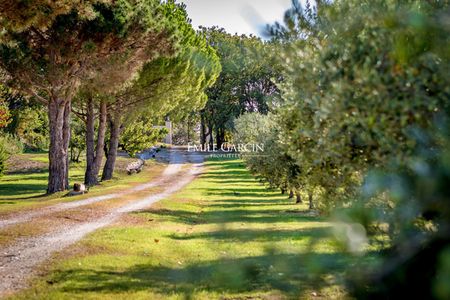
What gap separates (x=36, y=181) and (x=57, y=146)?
1679cm

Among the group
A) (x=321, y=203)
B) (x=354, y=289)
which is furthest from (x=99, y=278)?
(x=354, y=289)

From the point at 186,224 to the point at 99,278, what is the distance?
9901 mm

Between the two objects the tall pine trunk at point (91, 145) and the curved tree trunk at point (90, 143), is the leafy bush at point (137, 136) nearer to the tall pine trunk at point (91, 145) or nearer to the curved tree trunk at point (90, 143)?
the tall pine trunk at point (91, 145)

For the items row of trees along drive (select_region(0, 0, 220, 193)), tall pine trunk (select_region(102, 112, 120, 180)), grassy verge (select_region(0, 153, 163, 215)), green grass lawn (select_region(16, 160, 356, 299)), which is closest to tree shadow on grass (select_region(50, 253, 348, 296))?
green grass lawn (select_region(16, 160, 356, 299))

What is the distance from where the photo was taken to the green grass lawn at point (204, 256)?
1.90 m

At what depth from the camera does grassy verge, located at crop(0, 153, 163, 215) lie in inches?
1119

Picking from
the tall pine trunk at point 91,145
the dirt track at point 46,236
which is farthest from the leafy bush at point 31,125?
the dirt track at point 46,236

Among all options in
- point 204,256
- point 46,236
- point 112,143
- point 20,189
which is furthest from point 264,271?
point 112,143

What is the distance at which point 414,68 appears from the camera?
4.40m

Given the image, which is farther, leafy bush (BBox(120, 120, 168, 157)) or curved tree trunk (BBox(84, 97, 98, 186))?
leafy bush (BBox(120, 120, 168, 157))

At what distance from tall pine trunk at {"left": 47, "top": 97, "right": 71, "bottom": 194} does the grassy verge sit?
1.20 metres

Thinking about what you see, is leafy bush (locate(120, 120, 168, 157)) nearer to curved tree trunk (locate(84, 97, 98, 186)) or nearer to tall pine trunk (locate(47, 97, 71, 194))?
curved tree trunk (locate(84, 97, 98, 186))

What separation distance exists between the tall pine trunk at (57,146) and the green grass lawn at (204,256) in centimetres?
752

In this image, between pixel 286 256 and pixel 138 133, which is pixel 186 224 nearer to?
pixel 286 256
